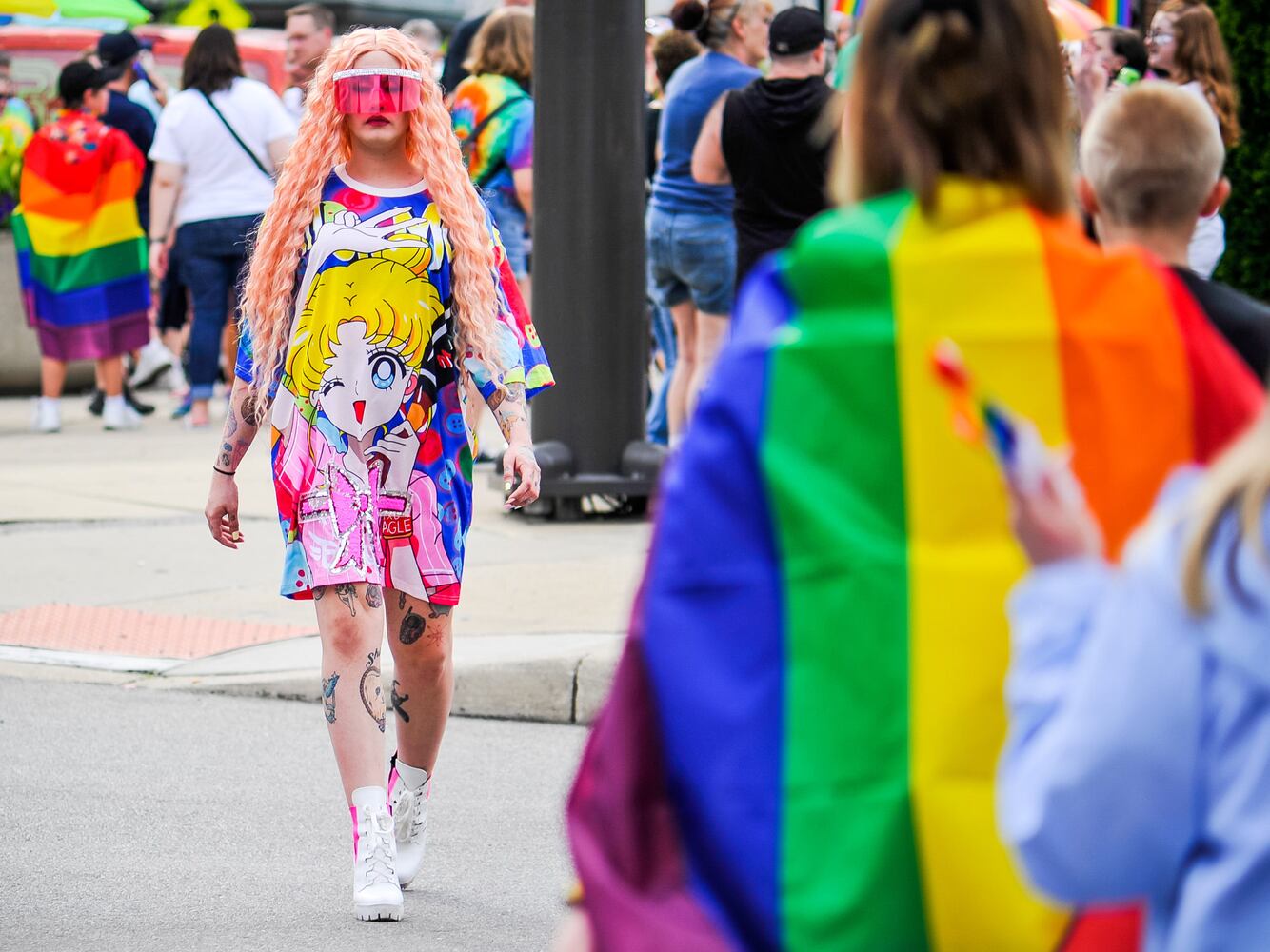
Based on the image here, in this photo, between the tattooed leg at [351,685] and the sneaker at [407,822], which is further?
the sneaker at [407,822]

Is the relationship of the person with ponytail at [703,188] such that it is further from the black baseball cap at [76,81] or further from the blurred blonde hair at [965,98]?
the blurred blonde hair at [965,98]

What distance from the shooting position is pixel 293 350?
15.9ft

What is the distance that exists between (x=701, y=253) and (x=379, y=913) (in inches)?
225

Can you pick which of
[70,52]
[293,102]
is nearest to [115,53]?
[293,102]

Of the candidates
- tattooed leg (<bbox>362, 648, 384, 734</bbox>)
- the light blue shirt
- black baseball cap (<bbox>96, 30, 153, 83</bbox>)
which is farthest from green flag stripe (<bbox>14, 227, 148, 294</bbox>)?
the light blue shirt

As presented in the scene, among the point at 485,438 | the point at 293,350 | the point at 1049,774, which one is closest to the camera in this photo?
the point at 1049,774

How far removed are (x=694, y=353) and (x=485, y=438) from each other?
7.20ft

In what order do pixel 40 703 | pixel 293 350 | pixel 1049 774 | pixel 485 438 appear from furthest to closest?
1. pixel 485 438
2. pixel 40 703
3. pixel 293 350
4. pixel 1049 774

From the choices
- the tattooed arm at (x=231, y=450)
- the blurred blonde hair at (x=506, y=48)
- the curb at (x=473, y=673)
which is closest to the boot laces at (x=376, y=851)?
the tattooed arm at (x=231, y=450)

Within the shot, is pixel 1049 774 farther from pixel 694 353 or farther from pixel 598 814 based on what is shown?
pixel 694 353

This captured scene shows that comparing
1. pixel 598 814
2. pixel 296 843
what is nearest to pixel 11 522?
pixel 296 843

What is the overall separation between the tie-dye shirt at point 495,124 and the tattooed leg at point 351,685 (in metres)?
6.06

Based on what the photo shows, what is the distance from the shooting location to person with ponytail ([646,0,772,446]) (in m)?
9.95

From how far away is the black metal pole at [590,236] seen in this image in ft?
31.3
